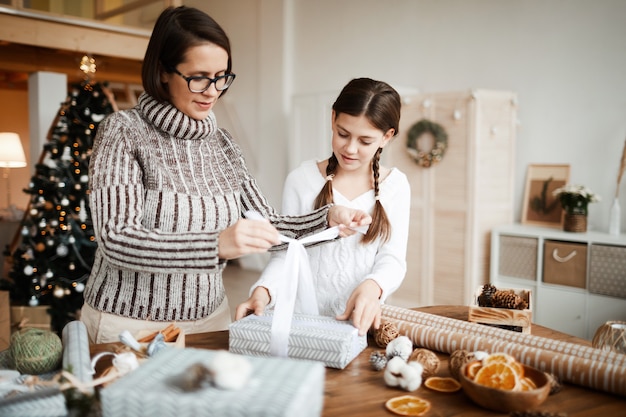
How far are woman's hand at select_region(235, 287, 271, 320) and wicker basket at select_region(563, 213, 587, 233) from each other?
3.52m

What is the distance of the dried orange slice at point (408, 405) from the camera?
1.14 m

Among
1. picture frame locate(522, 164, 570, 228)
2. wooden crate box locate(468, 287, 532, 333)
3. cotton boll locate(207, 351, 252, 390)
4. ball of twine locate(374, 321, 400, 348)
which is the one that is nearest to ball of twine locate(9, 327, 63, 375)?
cotton boll locate(207, 351, 252, 390)

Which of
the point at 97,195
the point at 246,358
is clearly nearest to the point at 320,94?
the point at 97,195

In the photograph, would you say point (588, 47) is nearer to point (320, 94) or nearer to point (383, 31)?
point (383, 31)

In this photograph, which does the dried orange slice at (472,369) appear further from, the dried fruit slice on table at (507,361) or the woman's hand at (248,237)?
the woman's hand at (248,237)

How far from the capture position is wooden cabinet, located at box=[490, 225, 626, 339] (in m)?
4.11

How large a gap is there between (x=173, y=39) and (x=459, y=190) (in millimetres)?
3834

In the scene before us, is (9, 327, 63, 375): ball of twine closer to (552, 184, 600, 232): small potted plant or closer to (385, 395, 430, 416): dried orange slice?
(385, 395, 430, 416): dried orange slice

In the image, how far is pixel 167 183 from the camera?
160 centimetres

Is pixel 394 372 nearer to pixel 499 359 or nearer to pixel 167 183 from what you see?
pixel 499 359

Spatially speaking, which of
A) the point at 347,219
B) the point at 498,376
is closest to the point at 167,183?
the point at 347,219

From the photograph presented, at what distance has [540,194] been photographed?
499cm

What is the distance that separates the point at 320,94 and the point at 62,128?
9.90 feet

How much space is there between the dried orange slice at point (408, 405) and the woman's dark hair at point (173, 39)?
3.33 feet
